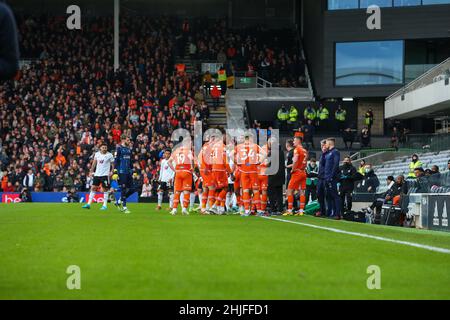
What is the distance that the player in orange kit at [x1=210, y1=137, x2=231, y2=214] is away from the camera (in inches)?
957

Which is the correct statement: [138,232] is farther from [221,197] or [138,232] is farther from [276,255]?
[221,197]

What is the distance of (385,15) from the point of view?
47438 mm

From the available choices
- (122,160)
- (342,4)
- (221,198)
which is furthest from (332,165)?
(342,4)

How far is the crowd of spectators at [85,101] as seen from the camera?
141 ft

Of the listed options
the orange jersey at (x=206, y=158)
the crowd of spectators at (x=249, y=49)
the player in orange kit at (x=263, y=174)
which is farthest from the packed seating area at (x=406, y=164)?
the crowd of spectators at (x=249, y=49)

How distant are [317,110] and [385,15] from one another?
6.83m

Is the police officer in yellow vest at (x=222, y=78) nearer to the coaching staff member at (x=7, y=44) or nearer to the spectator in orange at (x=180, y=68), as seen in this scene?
the spectator in orange at (x=180, y=68)

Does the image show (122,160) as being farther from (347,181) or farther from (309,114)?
(309,114)

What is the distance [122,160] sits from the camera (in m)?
25.1

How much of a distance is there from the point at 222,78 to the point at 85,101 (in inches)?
358

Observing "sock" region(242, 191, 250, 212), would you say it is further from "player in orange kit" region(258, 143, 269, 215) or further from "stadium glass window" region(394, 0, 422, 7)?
"stadium glass window" region(394, 0, 422, 7)

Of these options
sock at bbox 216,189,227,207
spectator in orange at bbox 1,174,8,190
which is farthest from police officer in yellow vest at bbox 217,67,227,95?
sock at bbox 216,189,227,207

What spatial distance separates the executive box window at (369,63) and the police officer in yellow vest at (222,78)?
7.55 m
